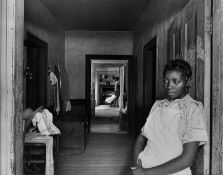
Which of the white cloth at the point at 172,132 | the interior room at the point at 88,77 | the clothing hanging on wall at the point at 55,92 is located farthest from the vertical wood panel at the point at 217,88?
the clothing hanging on wall at the point at 55,92

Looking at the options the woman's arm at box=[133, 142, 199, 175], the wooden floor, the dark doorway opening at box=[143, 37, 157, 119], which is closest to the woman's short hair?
the woman's arm at box=[133, 142, 199, 175]

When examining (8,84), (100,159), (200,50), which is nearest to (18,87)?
(8,84)

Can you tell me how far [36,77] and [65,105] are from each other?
139cm

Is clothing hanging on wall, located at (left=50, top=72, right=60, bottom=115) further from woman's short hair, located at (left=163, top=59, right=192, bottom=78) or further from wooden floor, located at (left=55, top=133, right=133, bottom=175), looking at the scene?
woman's short hair, located at (left=163, top=59, right=192, bottom=78)

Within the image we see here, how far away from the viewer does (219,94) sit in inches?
67.9

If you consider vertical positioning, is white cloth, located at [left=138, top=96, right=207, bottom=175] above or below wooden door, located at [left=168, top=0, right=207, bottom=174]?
below

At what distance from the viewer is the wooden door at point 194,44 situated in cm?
192

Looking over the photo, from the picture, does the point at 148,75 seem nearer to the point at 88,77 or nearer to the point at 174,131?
the point at 88,77

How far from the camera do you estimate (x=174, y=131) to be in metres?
1.55

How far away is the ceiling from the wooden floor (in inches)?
111

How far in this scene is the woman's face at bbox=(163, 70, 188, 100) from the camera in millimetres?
1663

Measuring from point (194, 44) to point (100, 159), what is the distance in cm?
370

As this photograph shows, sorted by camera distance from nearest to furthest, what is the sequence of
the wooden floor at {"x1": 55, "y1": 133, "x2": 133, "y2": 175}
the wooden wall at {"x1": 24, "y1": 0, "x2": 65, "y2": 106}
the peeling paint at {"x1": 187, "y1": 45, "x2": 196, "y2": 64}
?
the peeling paint at {"x1": 187, "y1": 45, "x2": 196, "y2": 64}
the wooden wall at {"x1": 24, "y1": 0, "x2": 65, "y2": 106}
the wooden floor at {"x1": 55, "y1": 133, "x2": 133, "y2": 175}

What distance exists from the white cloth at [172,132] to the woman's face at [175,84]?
0.04 m
